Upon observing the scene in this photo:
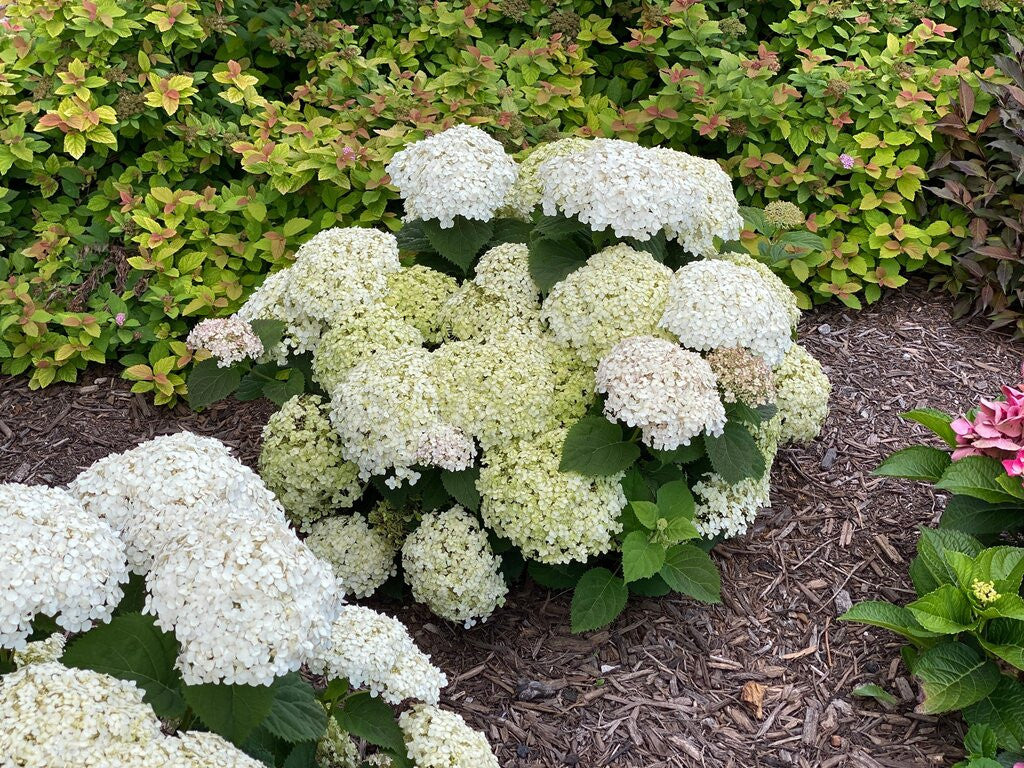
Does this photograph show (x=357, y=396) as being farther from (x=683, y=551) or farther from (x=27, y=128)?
(x=27, y=128)

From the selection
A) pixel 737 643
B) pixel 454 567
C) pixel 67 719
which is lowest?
pixel 737 643

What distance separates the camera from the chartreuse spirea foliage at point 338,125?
14.2 feet

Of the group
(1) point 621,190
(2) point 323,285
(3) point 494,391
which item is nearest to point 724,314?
(1) point 621,190

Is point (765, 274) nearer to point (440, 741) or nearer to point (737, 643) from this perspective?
point (737, 643)

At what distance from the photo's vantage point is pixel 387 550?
10.8 ft

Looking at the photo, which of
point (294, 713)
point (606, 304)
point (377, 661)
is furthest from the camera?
point (606, 304)

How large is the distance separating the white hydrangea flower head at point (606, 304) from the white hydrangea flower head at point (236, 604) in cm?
148

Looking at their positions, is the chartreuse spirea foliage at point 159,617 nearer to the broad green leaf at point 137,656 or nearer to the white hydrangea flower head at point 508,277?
the broad green leaf at point 137,656

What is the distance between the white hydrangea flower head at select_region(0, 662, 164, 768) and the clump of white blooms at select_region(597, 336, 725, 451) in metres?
1.52

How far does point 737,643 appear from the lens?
3262 millimetres

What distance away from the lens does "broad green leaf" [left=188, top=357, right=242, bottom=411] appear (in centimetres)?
328

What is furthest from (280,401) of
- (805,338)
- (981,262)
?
(981,262)

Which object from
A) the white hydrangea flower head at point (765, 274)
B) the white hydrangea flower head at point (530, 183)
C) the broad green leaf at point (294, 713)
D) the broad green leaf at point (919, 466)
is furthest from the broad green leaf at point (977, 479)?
the broad green leaf at point (294, 713)

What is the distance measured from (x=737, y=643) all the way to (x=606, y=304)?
3.88ft
